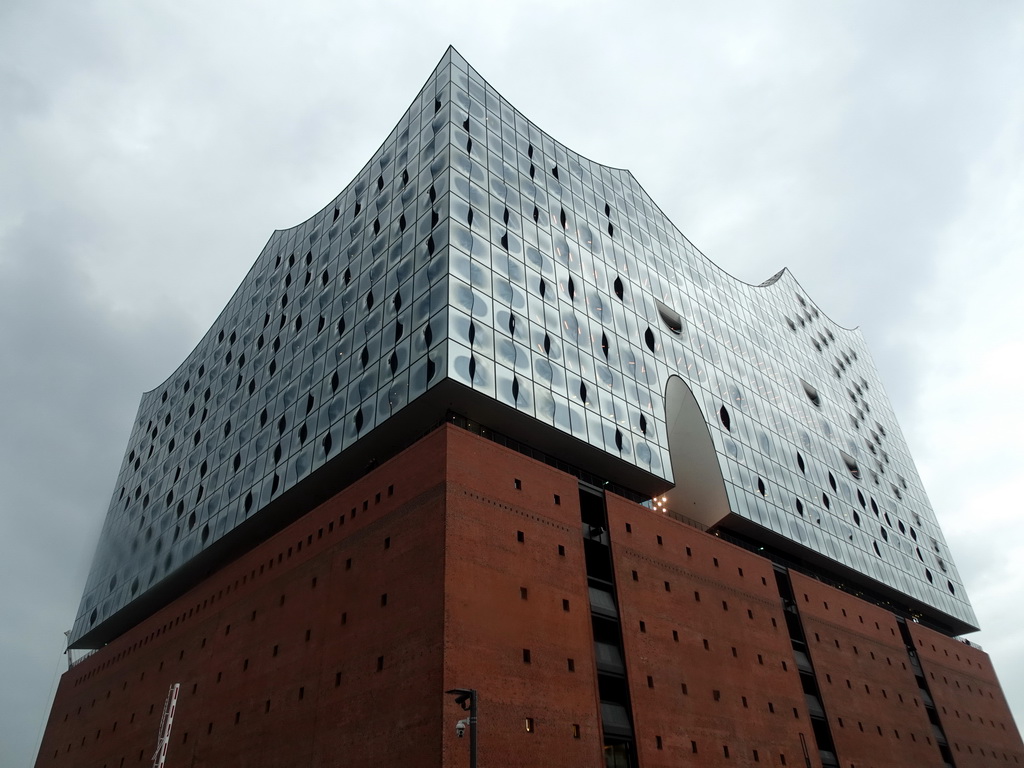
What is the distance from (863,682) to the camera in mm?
37094

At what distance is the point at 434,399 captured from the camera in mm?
26969

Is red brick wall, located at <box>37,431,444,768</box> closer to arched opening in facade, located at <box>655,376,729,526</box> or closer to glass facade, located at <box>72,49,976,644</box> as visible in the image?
glass facade, located at <box>72,49,976,644</box>

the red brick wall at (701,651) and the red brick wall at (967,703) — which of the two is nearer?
the red brick wall at (701,651)

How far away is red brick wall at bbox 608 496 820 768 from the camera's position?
84.6ft

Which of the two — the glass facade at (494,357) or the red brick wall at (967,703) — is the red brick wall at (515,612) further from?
the red brick wall at (967,703)

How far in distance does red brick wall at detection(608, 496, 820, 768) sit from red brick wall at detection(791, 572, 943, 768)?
11.0ft

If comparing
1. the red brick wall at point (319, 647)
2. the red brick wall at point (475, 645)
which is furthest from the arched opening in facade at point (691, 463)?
the red brick wall at point (319, 647)

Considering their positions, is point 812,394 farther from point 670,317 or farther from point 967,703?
point 967,703

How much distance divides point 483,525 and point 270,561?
37.4 feet

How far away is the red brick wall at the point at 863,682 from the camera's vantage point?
112 ft

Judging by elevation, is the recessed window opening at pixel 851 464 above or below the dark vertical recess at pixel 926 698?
above

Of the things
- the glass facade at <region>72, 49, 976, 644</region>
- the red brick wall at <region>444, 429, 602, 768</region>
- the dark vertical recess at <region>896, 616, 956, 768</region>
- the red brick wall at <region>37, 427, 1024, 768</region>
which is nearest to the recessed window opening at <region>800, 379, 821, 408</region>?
the glass facade at <region>72, 49, 976, 644</region>

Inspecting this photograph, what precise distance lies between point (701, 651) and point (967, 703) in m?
25.7

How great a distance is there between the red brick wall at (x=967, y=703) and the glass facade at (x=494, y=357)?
3.09 meters
